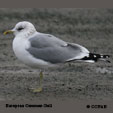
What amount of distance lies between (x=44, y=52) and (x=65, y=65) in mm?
1906

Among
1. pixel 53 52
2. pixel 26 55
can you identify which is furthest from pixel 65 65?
pixel 26 55

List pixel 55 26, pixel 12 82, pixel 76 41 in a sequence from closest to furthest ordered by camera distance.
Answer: pixel 12 82, pixel 76 41, pixel 55 26

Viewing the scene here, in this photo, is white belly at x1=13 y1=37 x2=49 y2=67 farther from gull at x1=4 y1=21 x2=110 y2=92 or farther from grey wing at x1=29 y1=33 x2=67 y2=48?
grey wing at x1=29 y1=33 x2=67 y2=48

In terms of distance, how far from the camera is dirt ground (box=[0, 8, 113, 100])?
8320mm

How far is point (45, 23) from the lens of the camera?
13789 mm

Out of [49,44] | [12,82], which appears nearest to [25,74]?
[12,82]

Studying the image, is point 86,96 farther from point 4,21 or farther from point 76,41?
point 4,21

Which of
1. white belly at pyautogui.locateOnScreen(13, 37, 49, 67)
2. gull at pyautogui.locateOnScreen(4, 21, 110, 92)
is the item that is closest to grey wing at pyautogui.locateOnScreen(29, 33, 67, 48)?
gull at pyautogui.locateOnScreen(4, 21, 110, 92)

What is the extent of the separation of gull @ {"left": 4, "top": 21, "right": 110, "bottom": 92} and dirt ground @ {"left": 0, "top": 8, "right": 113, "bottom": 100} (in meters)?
0.61

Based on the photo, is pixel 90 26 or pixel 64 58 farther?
pixel 90 26

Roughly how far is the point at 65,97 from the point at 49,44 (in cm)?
97

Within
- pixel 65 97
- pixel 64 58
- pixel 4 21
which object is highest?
pixel 4 21

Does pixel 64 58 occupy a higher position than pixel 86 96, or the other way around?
pixel 64 58

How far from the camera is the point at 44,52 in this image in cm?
812
